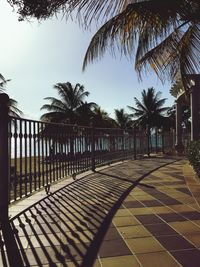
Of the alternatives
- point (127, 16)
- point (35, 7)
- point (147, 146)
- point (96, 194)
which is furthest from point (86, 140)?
point (147, 146)

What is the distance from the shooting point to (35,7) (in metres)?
5.45

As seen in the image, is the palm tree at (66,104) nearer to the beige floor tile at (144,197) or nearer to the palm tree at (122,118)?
the palm tree at (122,118)

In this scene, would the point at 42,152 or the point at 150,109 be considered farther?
the point at 150,109

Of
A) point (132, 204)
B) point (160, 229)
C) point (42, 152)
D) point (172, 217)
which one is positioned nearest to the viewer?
point (160, 229)

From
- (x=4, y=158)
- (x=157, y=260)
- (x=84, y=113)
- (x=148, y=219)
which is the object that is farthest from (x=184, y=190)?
(x=84, y=113)

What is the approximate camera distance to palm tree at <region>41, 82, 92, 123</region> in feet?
126

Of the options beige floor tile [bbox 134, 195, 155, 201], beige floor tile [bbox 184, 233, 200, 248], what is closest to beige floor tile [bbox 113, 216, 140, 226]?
beige floor tile [bbox 184, 233, 200, 248]

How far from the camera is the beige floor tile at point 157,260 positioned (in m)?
3.28

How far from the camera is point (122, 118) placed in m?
49.3

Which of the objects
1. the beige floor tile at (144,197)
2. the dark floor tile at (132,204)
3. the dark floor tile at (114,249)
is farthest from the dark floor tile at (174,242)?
the beige floor tile at (144,197)

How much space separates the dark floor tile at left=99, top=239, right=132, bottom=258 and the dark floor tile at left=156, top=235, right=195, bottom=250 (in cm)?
40

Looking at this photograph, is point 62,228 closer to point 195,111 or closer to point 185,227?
point 185,227

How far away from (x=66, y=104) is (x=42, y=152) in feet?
108

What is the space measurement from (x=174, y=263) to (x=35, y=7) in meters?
4.01
